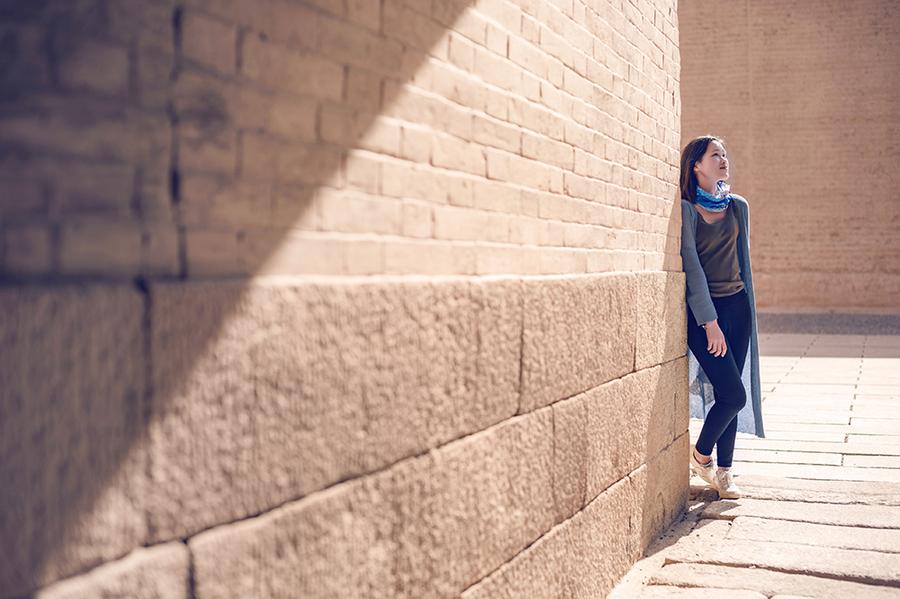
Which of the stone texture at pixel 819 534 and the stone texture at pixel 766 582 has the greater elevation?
the stone texture at pixel 819 534

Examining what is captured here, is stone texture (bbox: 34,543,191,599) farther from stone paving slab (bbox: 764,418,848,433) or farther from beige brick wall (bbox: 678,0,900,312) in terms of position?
beige brick wall (bbox: 678,0,900,312)

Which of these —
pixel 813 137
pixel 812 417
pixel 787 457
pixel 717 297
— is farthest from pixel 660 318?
pixel 813 137

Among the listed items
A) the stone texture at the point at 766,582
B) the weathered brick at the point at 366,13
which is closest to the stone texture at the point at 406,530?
the weathered brick at the point at 366,13

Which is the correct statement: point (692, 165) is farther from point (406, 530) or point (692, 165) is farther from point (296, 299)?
point (296, 299)

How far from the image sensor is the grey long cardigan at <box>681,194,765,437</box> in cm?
510

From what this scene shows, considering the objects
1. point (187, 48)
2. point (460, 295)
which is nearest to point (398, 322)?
point (460, 295)

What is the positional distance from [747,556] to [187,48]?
3.48 metres

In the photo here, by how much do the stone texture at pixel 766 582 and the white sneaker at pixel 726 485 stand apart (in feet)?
3.63

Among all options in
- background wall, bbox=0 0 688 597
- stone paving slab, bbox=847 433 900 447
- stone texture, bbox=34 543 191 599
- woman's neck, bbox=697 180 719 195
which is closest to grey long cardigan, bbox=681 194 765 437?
woman's neck, bbox=697 180 719 195

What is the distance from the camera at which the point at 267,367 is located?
6.12 feet

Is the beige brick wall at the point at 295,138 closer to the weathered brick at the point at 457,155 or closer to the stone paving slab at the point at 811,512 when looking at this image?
the weathered brick at the point at 457,155

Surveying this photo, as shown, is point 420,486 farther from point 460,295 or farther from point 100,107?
point 100,107

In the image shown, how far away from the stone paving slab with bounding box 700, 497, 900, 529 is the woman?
15 cm

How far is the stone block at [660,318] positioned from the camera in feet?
14.2
